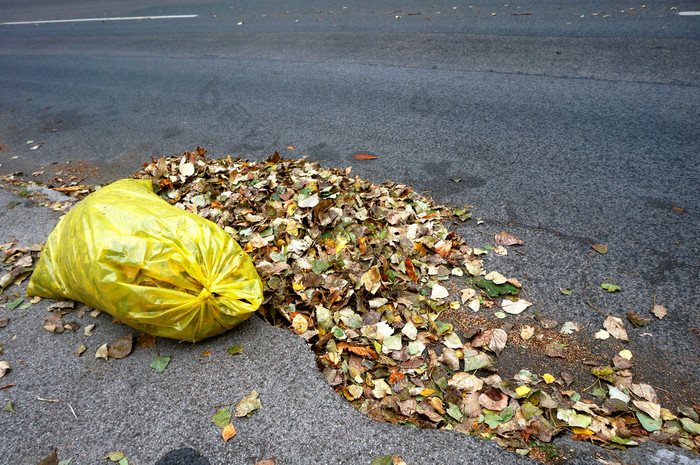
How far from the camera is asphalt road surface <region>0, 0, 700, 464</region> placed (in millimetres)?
2719

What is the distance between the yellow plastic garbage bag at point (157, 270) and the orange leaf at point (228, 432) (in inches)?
20.0

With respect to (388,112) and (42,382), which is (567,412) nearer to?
(42,382)

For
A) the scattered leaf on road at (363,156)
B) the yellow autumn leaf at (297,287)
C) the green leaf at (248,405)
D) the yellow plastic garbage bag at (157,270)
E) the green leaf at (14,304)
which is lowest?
the green leaf at (248,405)

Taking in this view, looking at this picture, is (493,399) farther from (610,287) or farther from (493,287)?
(610,287)

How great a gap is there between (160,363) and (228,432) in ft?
1.89

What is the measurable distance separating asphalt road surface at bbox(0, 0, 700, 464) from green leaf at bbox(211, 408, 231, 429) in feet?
5.81

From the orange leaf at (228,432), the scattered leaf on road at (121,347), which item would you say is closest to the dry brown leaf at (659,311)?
the orange leaf at (228,432)

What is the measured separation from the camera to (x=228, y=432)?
1.85 meters

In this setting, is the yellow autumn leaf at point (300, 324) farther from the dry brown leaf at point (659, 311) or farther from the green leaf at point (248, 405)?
the dry brown leaf at point (659, 311)

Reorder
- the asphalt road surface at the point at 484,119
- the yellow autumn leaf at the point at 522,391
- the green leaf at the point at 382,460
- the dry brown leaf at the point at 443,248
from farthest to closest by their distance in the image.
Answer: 1. the dry brown leaf at the point at 443,248
2. the asphalt road surface at the point at 484,119
3. the yellow autumn leaf at the point at 522,391
4. the green leaf at the point at 382,460

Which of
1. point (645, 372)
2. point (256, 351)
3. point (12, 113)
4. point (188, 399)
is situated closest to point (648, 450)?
point (645, 372)

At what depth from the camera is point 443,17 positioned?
7.95 metres

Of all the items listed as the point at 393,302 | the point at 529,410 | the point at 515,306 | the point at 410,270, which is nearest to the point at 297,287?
the point at 393,302

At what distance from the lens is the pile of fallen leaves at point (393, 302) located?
6.32ft
